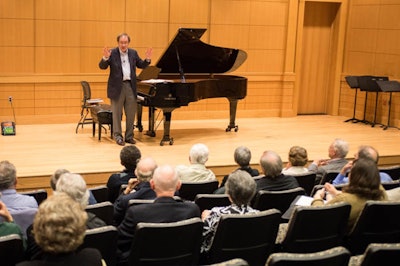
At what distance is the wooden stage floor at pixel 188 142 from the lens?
7398 mm

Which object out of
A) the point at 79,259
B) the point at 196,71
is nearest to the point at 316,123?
the point at 196,71

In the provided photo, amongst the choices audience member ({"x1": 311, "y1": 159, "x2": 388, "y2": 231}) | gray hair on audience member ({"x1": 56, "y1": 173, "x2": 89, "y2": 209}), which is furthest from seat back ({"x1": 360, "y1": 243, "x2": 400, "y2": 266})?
gray hair on audience member ({"x1": 56, "y1": 173, "x2": 89, "y2": 209})

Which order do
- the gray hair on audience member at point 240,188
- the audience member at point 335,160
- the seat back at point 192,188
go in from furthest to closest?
1. the audience member at point 335,160
2. the seat back at point 192,188
3. the gray hair on audience member at point 240,188

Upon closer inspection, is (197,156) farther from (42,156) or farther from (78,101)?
(78,101)

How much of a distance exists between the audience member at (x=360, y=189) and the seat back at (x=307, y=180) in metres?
1.16

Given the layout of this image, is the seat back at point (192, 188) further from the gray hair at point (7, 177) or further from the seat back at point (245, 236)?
the gray hair at point (7, 177)

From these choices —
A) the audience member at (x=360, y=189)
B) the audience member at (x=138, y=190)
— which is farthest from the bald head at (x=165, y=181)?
the audience member at (x=360, y=189)

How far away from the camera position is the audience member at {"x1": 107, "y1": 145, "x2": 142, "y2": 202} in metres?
5.17

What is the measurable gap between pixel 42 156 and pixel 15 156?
34cm

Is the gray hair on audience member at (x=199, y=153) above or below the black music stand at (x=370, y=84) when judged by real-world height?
below

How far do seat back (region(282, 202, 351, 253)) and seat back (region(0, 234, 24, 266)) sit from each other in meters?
1.74

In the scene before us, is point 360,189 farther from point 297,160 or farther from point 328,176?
point 328,176

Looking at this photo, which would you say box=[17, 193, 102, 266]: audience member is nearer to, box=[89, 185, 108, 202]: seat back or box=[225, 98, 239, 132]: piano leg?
box=[89, 185, 108, 202]: seat back

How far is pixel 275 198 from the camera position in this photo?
15.2 ft
